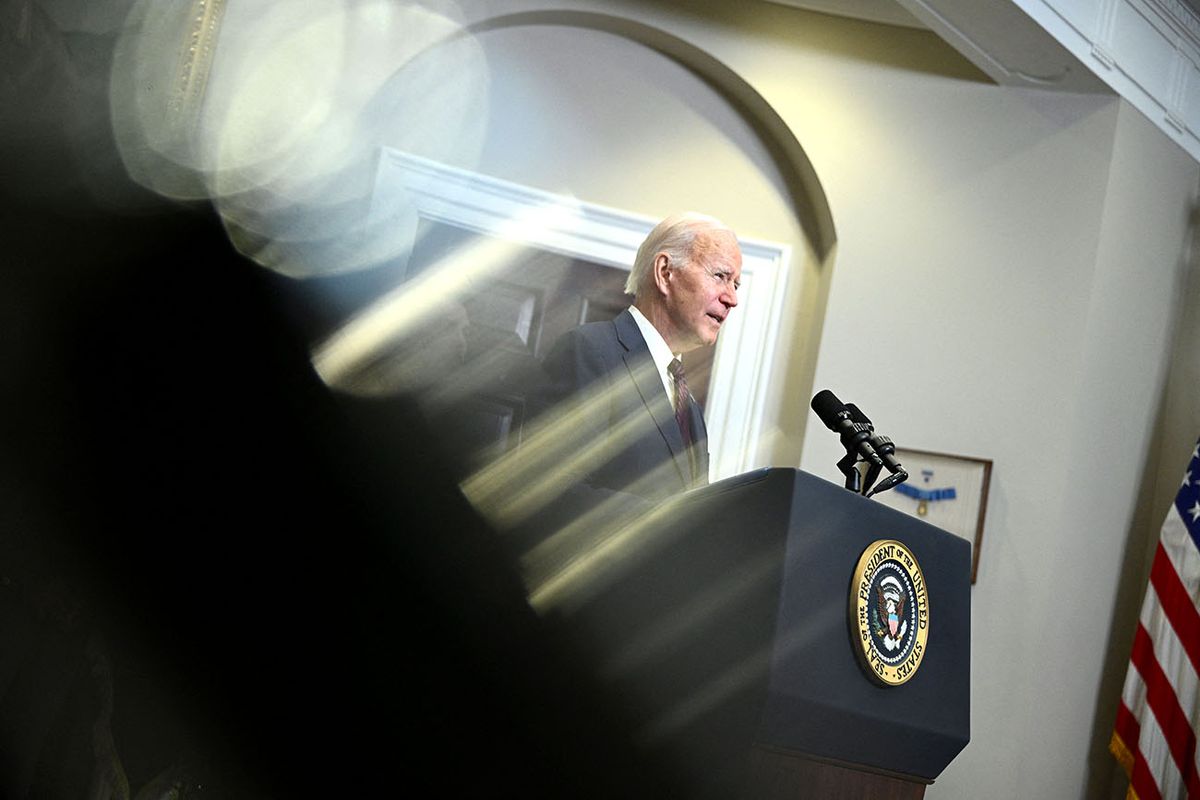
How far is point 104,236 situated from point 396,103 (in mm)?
3721

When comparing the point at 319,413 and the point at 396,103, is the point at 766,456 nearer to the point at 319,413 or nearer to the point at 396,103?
the point at 396,103

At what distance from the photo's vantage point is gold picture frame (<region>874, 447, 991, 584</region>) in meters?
3.89

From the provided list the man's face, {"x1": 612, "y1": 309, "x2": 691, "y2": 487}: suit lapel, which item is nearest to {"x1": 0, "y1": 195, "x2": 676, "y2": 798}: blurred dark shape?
{"x1": 612, "y1": 309, "x2": 691, "y2": 487}: suit lapel

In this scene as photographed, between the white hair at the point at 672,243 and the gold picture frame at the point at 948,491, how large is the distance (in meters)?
1.77

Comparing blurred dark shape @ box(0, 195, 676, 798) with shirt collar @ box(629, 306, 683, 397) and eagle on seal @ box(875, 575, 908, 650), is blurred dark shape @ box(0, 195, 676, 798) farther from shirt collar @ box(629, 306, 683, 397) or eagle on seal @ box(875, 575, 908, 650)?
shirt collar @ box(629, 306, 683, 397)

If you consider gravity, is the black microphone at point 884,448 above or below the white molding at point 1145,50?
below

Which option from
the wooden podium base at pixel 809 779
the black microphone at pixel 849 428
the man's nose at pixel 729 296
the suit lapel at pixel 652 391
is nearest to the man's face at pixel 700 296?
the man's nose at pixel 729 296

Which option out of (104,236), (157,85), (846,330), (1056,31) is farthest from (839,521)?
(1056,31)

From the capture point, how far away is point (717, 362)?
13.7ft

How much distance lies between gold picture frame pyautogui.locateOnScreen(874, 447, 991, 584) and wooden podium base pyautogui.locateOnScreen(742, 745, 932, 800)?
241 centimetres

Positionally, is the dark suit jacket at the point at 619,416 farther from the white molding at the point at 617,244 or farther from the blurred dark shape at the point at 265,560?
the white molding at the point at 617,244

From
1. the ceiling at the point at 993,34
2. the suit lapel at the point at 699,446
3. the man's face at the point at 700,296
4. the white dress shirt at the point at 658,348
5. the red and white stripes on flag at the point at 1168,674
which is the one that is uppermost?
the ceiling at the point at 993,34

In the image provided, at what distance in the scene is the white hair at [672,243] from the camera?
2314 mm

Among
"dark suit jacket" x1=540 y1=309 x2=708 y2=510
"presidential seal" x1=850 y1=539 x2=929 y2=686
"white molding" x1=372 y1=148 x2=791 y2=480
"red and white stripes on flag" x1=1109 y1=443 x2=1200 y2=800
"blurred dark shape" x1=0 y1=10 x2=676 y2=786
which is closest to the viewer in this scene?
"blurred dark shape" x1=0 y1=10 x2=676 y2=786
